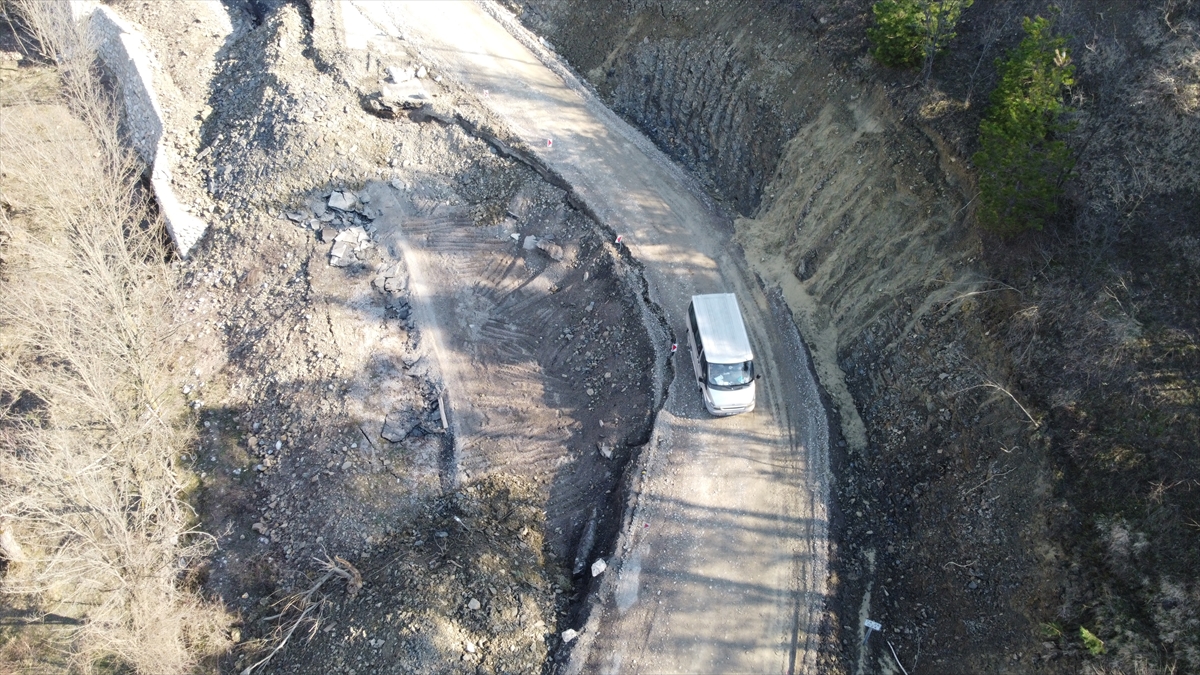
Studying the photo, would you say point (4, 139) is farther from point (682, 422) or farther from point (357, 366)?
point (682, 422)

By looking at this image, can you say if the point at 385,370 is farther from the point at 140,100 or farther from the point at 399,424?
the point at 140,100

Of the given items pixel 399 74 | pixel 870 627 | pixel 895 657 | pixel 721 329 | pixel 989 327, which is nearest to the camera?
pixel 895 657

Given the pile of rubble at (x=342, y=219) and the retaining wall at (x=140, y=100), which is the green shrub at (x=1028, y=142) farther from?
the retaining wall at (x=140, y=100)

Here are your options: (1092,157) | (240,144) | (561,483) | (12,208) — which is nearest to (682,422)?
(561,483)

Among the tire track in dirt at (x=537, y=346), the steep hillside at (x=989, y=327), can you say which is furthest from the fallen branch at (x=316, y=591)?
the steep hillside at (x=989, y=327)

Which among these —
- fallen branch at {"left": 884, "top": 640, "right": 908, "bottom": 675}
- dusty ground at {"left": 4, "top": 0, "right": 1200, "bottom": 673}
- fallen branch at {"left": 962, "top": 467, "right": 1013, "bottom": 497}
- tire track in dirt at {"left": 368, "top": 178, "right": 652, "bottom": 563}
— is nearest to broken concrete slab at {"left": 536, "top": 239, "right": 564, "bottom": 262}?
tire track in dirt at {"left": 368, "top": 178, "right": 652, "bottom": 563}

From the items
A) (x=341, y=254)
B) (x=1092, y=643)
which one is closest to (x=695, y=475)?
(x=1092, y=643)
